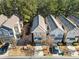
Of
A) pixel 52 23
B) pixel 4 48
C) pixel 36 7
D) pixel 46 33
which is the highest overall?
pixel 36 7

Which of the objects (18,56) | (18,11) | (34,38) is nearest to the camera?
(18,56)

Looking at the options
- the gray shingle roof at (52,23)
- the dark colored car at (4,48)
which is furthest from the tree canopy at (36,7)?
the dark colored car at (4,48)

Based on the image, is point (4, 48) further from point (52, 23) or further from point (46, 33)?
point (52, 23)

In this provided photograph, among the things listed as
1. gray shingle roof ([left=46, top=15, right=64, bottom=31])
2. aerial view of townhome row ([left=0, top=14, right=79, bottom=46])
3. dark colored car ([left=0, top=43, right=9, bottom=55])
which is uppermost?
gray shingle roof ([left=46, top=15, right=64, bottom=31])

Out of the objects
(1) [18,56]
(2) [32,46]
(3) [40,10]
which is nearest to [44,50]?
(2) [32,46]

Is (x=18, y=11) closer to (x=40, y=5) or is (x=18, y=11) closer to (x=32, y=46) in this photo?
(x=40, y=5)

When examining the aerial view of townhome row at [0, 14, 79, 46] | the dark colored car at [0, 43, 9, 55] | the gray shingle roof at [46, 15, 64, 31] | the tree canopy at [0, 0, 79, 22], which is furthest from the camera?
the tree canopy at [0, 0, 79, 22]

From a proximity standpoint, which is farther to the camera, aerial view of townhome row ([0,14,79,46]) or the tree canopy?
the tree canopy

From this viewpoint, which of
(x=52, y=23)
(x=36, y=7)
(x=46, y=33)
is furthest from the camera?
(x=36, y=7)

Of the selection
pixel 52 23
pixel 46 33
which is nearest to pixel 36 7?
pixel 52 23

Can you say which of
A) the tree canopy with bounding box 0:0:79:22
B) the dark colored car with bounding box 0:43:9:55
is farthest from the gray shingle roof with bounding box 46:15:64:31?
the dark colored car with bounding box 0:43:9:55

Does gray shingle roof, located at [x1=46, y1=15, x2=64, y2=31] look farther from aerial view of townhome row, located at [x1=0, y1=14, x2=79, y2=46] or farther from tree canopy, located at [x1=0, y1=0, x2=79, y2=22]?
tree canopy, located at [x1=0, y1=0, x2=79, y2=22]
